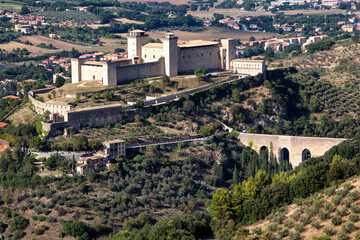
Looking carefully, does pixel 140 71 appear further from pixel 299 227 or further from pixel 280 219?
pixel 299 227

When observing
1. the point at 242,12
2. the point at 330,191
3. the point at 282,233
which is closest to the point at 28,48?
the point at 242,12

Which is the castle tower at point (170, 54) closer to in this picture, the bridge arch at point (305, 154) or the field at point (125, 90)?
the field at point (125, 90)

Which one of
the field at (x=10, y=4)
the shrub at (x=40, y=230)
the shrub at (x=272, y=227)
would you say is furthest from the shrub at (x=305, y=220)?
the field at (x=10, y=4)

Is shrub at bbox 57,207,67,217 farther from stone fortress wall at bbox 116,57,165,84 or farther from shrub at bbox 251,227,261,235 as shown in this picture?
stone fortress wall at bbox 116,57,165,84

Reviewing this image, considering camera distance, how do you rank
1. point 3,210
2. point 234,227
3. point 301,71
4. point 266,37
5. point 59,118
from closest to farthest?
point 234,227
point 3,210
point 59,118
point 301,71
point 266,37

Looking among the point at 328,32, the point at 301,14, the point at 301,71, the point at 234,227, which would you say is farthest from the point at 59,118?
the point at 301,14

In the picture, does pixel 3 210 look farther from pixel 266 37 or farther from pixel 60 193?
pixel 266 37
